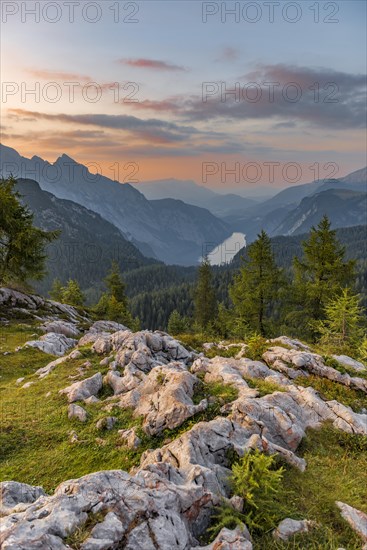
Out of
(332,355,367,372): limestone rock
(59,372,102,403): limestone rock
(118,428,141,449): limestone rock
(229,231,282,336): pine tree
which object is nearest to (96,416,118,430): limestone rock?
(118,428,141,449): limestone rock

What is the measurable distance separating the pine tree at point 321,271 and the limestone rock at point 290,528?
2779cm

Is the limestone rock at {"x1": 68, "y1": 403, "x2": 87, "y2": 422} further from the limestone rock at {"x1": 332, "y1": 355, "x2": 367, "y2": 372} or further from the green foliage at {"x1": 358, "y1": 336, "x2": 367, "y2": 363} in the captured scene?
the green foliage at {"x1": 358, "y1": 336, "x2": 367, "y2": 363}

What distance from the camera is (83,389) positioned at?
50.4 feet

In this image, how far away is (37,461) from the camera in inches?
437

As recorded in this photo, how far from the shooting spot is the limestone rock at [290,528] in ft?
24.5

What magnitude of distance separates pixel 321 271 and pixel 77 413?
28.8 meters

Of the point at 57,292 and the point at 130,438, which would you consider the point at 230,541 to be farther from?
the point at 57,292

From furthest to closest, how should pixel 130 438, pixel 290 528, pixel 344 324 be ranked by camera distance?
1. pixel 344 324
2. pixel 130 438
3. pixel 290 528

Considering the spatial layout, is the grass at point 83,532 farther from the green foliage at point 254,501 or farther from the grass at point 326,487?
the grass at point 326,487

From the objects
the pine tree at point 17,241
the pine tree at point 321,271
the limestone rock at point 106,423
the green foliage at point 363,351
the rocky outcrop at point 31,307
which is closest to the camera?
the limestone rock at point 106,423

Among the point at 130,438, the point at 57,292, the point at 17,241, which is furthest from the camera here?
the point at 57,292

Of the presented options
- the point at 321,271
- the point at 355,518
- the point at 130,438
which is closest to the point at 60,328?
the point at 130,438

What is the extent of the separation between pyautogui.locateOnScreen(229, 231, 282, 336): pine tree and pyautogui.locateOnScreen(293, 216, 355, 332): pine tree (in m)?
2.77

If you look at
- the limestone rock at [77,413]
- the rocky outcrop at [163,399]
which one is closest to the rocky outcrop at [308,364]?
the rocky outcrop at [163,399]
